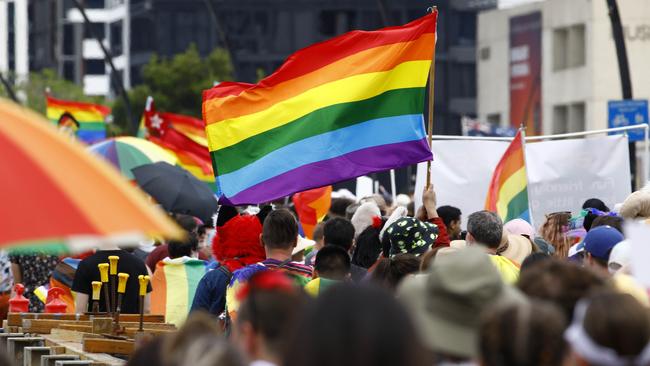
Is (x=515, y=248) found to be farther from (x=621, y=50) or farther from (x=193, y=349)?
(x=621, y=50)

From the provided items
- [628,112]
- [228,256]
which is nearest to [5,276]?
[228,256]

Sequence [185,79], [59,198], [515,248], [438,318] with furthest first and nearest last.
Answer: [185,79], [515,248], [438,318], [59,198]

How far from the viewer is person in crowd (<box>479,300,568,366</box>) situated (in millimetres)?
4879

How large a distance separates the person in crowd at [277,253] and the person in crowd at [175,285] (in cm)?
275

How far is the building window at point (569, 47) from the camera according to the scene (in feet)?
243

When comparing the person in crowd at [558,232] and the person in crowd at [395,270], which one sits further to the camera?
the person in crowd at [558,232]

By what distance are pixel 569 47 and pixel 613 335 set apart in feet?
234

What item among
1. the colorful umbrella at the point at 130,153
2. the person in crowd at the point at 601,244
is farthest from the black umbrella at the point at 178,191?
the person in crowd at the point at 601,244

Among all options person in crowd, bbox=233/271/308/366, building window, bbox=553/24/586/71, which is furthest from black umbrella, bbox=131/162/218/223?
building window, bbox=553/24/586/71

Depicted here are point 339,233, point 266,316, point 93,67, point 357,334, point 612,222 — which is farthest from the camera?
point 93,67

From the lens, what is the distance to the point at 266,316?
5332 millimetres

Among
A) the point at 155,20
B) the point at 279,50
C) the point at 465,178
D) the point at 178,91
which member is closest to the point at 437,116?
the point at 279,50

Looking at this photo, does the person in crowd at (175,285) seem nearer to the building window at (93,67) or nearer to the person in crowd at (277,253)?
the person in crowd at (277,253)

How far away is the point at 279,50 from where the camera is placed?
3433 inches
